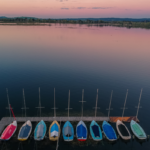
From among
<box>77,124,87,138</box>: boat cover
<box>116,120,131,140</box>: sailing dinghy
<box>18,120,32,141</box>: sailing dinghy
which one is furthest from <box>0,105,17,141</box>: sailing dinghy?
<box>116,120,131,140</box>: sailing dinghy

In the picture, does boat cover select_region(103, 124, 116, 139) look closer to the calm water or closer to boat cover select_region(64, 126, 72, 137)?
the calm water

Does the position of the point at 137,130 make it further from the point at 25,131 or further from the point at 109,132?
the point at 25,131

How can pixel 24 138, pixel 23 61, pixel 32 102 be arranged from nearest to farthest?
pixel 24 138, pixel 32 102, pixel 23 61

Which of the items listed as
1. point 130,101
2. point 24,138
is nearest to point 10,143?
point 24,138

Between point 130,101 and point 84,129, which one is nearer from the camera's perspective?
point 84,129

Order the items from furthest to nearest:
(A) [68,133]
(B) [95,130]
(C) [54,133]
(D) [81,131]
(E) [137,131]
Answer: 1. (E) [137,131]
2. (B) [95,130]
3. (D) [81,131]
4. (A) [68,133]
5. (C) [54,133]

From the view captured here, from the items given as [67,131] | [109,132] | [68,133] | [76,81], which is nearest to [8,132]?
[67,131]

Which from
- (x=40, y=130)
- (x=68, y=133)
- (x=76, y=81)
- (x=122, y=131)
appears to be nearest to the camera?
(x=68, y=133)

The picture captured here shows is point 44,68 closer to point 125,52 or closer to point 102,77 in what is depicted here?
point 102,77
